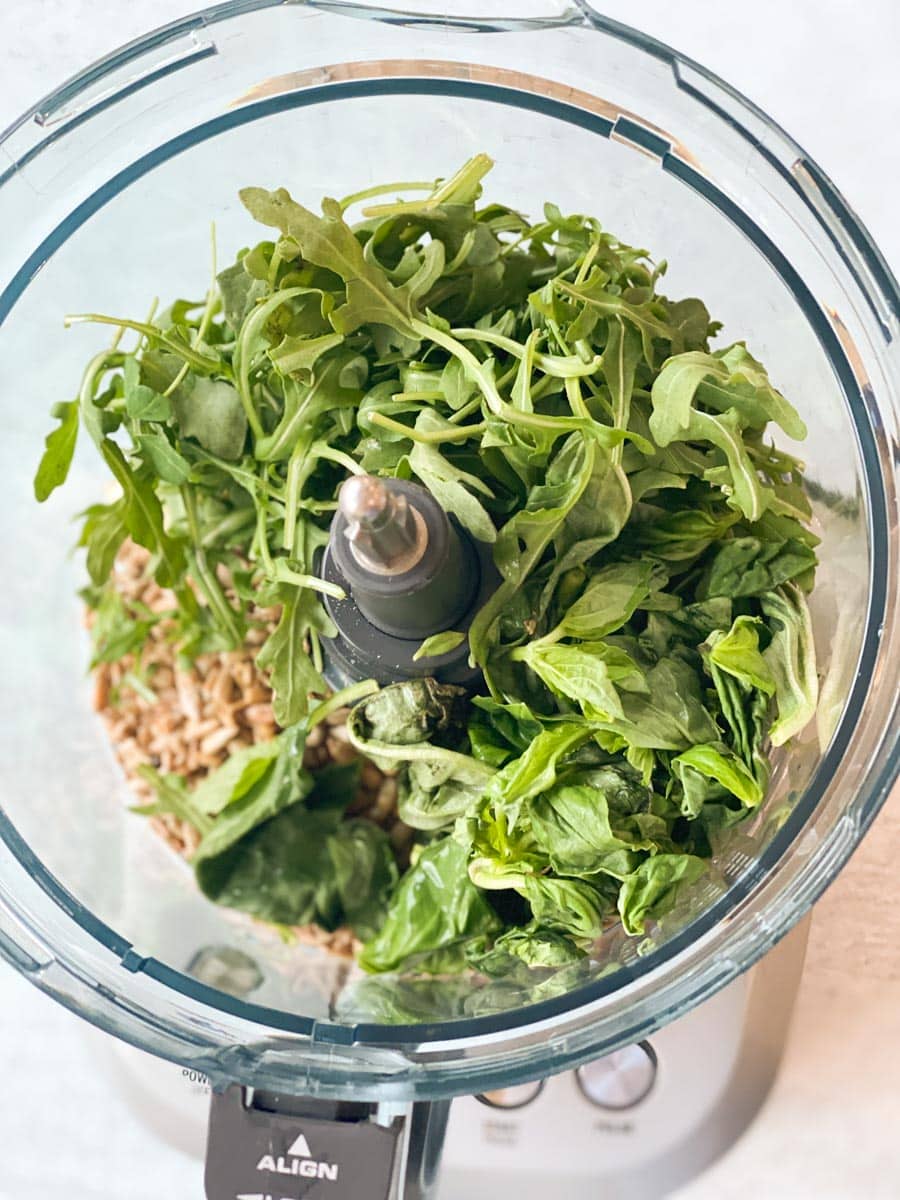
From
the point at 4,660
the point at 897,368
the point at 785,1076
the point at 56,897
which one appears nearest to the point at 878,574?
the point at 897,368

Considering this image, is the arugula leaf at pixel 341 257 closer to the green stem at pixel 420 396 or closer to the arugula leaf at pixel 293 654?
the green stem at pixel 420 396

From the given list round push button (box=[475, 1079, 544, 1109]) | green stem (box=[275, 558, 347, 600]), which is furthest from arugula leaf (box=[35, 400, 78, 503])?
round push button (box=[475, 1079, 544, 1109])

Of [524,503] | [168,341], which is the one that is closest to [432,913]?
[524,503]

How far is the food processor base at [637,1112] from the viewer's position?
0.77m

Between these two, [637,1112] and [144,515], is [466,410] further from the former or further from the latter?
[637,1112]

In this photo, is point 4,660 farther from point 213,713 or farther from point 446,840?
point 446,840

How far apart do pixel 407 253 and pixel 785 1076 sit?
600 mm

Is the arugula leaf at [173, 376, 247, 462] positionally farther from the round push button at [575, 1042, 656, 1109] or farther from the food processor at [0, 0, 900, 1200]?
the round push button at [575, 1042, 656, 1109]

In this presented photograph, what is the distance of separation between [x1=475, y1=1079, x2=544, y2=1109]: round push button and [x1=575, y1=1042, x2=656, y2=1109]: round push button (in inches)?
1.3

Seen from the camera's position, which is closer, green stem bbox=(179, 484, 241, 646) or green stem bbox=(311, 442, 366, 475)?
green stem bbox=(311, 442, 366, 475)

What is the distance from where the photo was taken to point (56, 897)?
0.66m

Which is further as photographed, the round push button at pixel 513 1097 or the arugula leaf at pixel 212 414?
the round push button at pixel 513 1097

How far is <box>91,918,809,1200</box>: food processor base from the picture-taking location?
2.53 ft

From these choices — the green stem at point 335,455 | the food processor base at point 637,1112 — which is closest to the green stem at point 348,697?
the green stem at point 335,455
